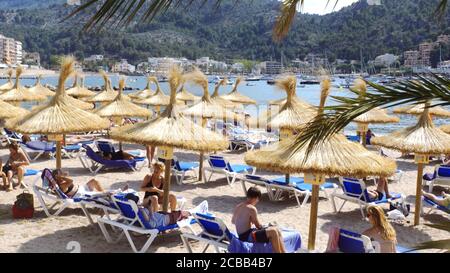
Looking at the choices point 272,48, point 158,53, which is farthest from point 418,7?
point 158,53

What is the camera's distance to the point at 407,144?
751 centimetres

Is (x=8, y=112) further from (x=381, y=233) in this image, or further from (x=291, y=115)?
(x=381, y=233)

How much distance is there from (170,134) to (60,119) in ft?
6.72

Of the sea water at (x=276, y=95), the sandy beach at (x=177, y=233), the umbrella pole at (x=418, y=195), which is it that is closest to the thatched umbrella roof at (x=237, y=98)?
the sea water at (x=276, y=95)

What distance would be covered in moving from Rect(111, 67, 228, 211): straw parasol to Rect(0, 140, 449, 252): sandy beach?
1004 mm

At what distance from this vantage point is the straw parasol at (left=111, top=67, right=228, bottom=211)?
257 inches

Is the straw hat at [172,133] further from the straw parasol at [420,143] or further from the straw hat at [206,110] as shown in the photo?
the straw hat at [206,110]

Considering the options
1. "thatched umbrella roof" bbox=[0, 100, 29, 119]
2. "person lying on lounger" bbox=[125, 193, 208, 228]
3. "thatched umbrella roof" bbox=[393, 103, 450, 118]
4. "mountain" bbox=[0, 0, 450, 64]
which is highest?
"mountain" bbox=[0, 0, 450, 64]

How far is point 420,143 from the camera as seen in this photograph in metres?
7.35

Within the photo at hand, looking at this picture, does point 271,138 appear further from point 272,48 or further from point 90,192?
point 272,48

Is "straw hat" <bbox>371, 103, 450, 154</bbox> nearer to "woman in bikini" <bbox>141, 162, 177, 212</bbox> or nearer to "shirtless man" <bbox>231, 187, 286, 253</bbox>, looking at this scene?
"shirtless man" <bbox>231, 187, 286, 253</bbox>

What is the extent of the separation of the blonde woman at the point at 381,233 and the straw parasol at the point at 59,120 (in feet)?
14.9

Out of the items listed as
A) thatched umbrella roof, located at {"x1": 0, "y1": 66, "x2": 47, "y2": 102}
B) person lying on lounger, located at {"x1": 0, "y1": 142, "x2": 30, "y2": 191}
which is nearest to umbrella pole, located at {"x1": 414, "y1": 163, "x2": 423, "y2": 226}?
person lying on lounger, located at {"x1": 0, "y1": 142, "x2": 30, "y2": 191}
